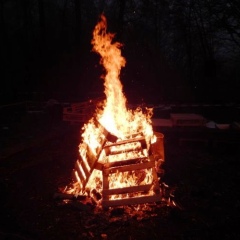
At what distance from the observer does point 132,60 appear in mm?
22422

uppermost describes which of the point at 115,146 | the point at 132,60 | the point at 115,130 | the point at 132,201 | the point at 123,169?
the point at 132,60

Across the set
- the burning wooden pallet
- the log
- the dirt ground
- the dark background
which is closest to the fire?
the burning wooden pallet

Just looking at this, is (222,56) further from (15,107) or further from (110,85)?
(110,85)

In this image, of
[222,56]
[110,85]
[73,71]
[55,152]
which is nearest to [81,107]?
[55,152]

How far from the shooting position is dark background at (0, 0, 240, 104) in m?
19.0

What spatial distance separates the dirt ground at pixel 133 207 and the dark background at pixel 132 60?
361 inches

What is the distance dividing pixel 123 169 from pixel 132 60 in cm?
1733

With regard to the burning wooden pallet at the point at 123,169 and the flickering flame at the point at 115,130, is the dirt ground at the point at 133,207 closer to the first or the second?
the burning wooden pallet at the point at 123,169

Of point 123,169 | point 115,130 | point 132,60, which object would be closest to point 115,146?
point 115,130

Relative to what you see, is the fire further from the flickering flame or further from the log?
the log

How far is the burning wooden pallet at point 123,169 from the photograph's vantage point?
5754mm

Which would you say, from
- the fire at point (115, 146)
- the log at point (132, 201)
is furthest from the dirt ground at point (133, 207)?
the fire at point (115, 146)

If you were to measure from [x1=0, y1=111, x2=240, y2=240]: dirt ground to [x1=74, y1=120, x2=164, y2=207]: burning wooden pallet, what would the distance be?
0.30 m

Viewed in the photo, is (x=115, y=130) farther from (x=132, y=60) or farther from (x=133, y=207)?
(x=132, y=60)
